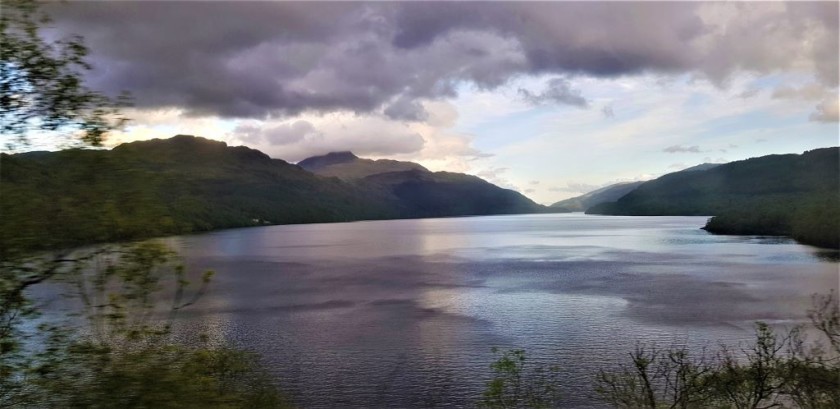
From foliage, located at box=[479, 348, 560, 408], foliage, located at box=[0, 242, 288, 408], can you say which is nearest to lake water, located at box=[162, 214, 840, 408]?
foliage, located at box=[479, 348, 560, 408]

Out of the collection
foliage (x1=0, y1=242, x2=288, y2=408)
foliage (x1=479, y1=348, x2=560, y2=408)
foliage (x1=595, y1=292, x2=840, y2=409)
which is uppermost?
foliage (x1=0, y1=242, x2=288, y2=408)

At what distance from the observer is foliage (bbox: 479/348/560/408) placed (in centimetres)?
2472

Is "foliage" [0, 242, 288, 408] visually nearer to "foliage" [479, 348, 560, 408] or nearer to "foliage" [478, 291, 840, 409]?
"foliage" [478, 291, 840, 409]

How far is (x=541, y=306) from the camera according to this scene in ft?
160

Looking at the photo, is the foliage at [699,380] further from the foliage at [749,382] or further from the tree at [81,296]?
the tree at [81,296]

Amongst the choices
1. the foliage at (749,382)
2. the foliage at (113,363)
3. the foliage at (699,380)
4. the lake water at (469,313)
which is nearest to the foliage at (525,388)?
the foliage at (699,380)

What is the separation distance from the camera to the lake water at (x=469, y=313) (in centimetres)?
3034

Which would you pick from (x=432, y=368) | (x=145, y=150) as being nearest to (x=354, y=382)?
(x=432, y=368)

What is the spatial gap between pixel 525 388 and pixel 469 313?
19.3 metres

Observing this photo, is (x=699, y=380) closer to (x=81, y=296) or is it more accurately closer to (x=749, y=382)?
(x=749, y=382)

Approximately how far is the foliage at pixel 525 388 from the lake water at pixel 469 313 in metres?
0.82

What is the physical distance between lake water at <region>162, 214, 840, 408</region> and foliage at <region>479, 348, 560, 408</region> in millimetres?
821

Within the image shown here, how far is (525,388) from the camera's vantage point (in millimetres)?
28109

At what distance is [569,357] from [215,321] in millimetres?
28660
